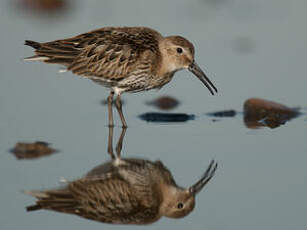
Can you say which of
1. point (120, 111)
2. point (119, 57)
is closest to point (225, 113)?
point (120, 111)

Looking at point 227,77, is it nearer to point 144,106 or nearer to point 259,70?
point 259,70

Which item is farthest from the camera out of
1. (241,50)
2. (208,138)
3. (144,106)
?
(241,50)

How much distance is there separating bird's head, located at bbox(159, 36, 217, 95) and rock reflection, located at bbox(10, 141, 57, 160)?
9.95ft

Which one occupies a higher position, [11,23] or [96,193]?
[11,23]

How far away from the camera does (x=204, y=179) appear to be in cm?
1062

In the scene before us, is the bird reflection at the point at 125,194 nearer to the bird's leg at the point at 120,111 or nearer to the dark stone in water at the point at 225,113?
the bird's leg at the point at 120,111

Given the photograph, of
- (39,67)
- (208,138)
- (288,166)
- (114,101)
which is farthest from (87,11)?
(288,166)

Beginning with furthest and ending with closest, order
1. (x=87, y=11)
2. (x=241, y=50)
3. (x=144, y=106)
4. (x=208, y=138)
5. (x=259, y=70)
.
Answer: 1. (x=87, y=11)
2. (x=241, y=50)
3. (x=259, y=70)
4. (x=144, y=106)
5. (x=208, y=138)

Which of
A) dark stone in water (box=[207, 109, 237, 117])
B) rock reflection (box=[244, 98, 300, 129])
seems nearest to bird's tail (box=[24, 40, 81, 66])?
dark stone in water (box=[207, 109, 237, 117])

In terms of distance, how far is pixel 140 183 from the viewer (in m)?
10.6

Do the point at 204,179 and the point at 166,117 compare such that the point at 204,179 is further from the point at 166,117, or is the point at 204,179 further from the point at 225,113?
the point at 225,113

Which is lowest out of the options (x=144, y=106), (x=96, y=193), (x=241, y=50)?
(x=96, y=193)

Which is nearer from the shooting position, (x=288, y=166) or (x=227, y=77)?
(x=288, y=166)

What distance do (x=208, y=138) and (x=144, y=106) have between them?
211 centimetres
